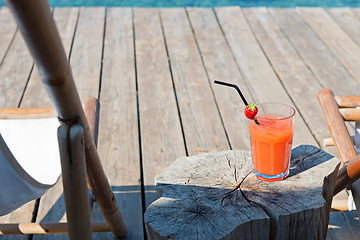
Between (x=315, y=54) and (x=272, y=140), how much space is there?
1.88 metres

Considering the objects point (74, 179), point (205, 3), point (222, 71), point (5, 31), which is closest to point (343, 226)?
point (74, 179)

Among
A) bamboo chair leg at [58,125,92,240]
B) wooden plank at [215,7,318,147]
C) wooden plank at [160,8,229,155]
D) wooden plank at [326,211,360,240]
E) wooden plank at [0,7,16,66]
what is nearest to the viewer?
bamboo chair leg at [58,125,92,240]

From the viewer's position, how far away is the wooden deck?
200 cm

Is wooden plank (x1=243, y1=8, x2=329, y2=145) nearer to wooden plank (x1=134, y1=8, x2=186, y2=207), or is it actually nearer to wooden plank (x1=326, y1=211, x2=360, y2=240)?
wooden plank (x1=326, y1=211, x2=360, y2=240)

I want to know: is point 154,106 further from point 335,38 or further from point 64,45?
point 335,38

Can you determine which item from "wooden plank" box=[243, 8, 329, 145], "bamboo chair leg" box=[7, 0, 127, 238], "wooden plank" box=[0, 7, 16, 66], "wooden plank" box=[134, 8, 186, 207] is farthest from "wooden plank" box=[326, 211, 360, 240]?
"wooden plank" box=[0, 7, 16, 66]

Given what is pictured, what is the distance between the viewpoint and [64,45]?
3.07 metres

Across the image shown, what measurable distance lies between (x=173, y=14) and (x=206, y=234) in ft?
8.74

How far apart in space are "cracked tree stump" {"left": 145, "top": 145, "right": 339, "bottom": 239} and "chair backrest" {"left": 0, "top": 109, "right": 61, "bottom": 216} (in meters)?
0.34

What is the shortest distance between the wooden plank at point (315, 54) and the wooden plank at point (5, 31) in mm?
1718

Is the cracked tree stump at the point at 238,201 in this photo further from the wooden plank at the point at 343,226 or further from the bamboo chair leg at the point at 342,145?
the wooden plank at the point at 343,226

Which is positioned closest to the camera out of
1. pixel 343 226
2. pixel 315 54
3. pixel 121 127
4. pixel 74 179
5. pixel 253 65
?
pixel 74 179

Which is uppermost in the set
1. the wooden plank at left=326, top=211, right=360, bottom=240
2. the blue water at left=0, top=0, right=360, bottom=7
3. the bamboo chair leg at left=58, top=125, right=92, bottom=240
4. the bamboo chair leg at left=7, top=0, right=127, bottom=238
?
the bamboo chair leg at left=7, top=0, right=127, bottom=238

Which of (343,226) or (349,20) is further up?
(343,226)
